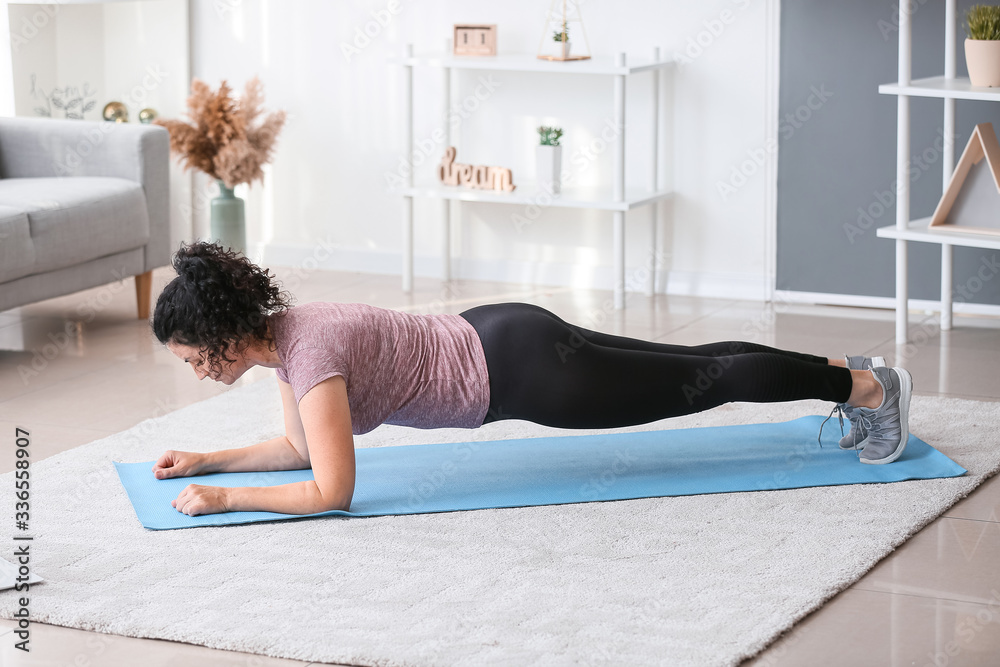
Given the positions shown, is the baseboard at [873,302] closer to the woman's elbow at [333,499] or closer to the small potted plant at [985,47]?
the small potted plant at [985,47]

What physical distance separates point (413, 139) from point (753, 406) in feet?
6.98

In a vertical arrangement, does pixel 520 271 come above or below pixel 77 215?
below

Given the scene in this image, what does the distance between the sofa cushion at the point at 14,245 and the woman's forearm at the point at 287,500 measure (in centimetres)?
157

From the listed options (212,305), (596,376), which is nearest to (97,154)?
(212,305)

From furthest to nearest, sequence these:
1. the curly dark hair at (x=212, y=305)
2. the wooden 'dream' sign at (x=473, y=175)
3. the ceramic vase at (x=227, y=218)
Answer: the ceramic vase at (x=227, y=218)
the wooden 'dream' sign at (x=473, y=175)
the curly dark hair at (x=212, y=305)

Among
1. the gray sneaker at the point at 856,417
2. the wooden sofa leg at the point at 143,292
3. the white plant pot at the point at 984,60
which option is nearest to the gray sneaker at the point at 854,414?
the gray sneaker at the point at 856,417

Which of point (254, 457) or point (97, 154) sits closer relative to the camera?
point (254, 457)

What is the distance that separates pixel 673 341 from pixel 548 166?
2.92 feet

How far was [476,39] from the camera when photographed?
15.0 ft

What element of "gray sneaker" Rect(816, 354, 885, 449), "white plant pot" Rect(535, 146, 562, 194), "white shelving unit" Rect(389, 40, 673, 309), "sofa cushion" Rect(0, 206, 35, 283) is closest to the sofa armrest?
"sofa cushion" Rect(0, 206, 35, 283)

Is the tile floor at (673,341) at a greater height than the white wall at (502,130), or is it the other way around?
the white wall at (502,130)

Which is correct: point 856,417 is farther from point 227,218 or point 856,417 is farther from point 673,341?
point 227,218

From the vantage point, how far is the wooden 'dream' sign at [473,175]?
14.9ft

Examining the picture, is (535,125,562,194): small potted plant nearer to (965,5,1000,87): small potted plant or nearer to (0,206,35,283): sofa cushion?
(965,5,1000,87): small potted plant
